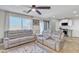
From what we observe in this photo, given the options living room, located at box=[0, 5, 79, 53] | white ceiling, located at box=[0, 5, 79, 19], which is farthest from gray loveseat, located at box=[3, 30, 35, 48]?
white ceiling, located at box=[0, 5, 79, 19]

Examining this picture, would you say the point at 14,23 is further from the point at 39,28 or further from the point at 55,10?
the point at 55,10

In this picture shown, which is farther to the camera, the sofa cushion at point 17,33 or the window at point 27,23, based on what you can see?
the window at point 27,23

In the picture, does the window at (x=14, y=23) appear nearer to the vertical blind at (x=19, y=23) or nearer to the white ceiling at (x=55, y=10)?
the vertical blind at (x=19, y=23)

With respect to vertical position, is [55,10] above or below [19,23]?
above

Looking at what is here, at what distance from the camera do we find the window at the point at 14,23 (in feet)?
6.18

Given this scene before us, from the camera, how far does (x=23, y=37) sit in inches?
77.8

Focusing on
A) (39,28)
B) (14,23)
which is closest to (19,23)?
(14,23)

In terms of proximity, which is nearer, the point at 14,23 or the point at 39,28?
the point at 14,23

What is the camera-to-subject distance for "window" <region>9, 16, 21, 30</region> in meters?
1.88

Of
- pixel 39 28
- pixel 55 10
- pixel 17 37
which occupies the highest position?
pixel 55 10

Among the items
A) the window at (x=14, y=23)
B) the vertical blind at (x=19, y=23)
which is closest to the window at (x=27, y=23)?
the vertical blind at (x=19, y=23)

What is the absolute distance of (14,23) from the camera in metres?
1.92
